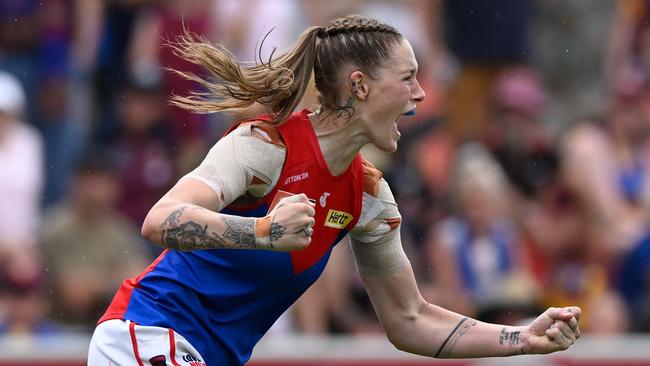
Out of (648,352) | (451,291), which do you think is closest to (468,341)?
(648,352)

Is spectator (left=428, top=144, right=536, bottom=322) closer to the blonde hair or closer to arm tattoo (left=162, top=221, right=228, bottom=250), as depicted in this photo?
the blonde hair

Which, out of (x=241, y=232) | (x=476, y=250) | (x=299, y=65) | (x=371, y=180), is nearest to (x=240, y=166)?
(x=241, y=232)

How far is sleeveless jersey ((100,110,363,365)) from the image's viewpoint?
15.6 ft

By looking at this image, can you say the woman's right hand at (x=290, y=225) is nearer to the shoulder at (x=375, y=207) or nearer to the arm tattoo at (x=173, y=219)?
the arm tattoo at (x=173, y=219)

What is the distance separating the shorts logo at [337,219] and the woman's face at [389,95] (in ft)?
0.95

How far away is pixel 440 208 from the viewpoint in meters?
9.02

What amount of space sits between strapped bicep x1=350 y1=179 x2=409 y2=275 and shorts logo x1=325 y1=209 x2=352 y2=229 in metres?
0.10

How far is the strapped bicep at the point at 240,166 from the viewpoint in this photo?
4465 mm

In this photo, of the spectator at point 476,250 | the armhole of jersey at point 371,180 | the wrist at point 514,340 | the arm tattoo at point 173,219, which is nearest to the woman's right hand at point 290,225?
the arm tattoo at point 173,219

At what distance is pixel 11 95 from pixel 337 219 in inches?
196

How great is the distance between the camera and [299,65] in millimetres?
4785

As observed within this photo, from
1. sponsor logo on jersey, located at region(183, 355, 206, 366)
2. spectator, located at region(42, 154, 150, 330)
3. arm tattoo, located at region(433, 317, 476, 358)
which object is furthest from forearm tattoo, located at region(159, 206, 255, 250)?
spectator, located at region(42, 154, 150, 330)

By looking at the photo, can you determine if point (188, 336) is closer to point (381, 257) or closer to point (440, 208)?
point (381, 257)

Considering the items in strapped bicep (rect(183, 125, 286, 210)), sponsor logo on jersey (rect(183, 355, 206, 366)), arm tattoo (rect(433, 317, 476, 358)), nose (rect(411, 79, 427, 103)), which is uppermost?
nose (rect(411, 79, 427, 103))
